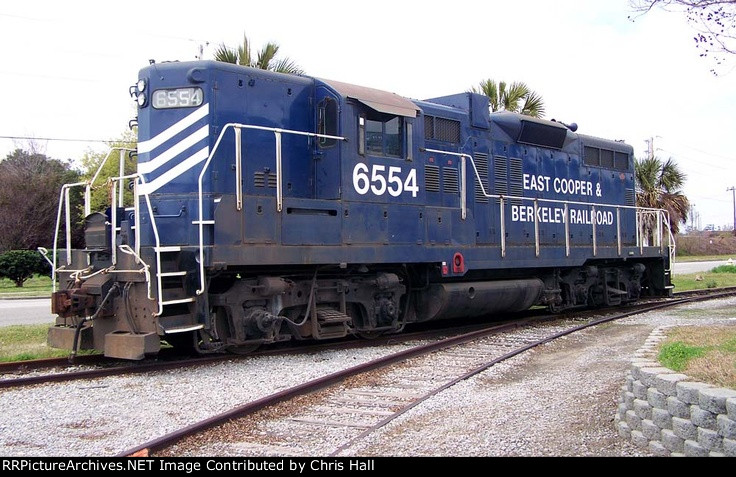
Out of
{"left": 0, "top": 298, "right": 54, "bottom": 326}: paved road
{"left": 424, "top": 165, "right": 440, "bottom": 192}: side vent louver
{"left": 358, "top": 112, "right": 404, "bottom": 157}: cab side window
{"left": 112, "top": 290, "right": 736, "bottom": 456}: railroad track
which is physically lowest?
{"left": 112, "top": 290, "right": 736, "bottom": 456}: railroad track

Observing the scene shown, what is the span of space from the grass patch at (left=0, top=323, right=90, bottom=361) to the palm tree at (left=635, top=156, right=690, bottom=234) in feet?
79.7

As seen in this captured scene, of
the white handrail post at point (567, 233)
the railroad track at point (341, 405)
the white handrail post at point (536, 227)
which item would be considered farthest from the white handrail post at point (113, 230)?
the white handrail post at point (567, 233)

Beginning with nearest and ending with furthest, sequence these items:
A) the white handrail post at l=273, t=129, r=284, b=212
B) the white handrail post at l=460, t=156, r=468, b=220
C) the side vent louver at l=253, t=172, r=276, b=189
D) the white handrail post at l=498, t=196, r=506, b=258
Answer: the white handrail post at l=273, t=129, r=284, b=212
the side vent louver at l=253, t=172, r=276, b=189
the white handrail post at l=460, t=156, r=468, b=220
the white handrail post at l=498, t=196, r=506, b=258

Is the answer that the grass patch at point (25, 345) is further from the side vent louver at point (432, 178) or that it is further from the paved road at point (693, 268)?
the paved road at point (693, 268)

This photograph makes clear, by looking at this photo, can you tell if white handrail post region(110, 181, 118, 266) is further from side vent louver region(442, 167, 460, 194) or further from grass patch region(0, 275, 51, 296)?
grass patch region(0, 275, 51, 296)

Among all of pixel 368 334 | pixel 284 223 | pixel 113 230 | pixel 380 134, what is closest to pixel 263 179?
pixel 284 223

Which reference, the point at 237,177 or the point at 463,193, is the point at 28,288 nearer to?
the point at 463,193

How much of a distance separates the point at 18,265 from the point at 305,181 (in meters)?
21.2

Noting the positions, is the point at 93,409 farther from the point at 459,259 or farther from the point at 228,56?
the point at 228,56

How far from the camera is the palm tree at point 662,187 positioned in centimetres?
2847

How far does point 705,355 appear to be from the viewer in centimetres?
600

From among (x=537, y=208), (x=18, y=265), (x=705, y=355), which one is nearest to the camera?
(x=705, y=355)

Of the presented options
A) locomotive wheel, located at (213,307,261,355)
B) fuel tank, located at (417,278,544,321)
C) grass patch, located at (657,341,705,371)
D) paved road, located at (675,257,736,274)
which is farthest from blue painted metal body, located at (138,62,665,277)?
paved road, located at (675,257,736,274)

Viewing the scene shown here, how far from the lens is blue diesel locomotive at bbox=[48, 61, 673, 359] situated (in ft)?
25.6
